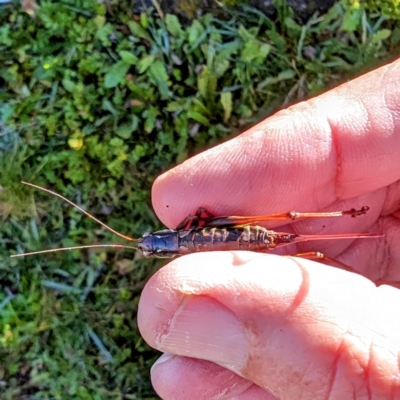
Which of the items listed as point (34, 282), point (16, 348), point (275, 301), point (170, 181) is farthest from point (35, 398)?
point (275, 301)

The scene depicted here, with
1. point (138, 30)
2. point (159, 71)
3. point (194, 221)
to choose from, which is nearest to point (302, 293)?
point (194, 221)

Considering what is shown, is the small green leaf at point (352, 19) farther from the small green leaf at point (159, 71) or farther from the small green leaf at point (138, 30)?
the small green leaf at point (138, 30)

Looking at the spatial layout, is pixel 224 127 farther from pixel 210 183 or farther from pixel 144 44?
pixel 210 183

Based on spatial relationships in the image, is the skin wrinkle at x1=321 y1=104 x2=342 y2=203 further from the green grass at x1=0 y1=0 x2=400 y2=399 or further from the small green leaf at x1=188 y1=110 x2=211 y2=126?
the small green leaf at x1=188 y1=110 x2=211 y2=126

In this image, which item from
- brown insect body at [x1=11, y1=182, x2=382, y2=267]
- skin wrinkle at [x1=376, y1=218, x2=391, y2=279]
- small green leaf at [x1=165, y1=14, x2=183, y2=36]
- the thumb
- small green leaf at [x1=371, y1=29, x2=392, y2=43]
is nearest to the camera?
the thumb

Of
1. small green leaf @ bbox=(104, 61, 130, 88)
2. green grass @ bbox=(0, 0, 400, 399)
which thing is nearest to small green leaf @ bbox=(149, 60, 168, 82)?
green grass @ bbox=(0, 0, 400, 399)

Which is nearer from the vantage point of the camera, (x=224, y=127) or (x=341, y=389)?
(x=341, y=389)

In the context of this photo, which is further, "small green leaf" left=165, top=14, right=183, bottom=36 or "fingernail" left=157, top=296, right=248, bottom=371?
"small green leaf" left=165, top=14, right=183, bottom=36
